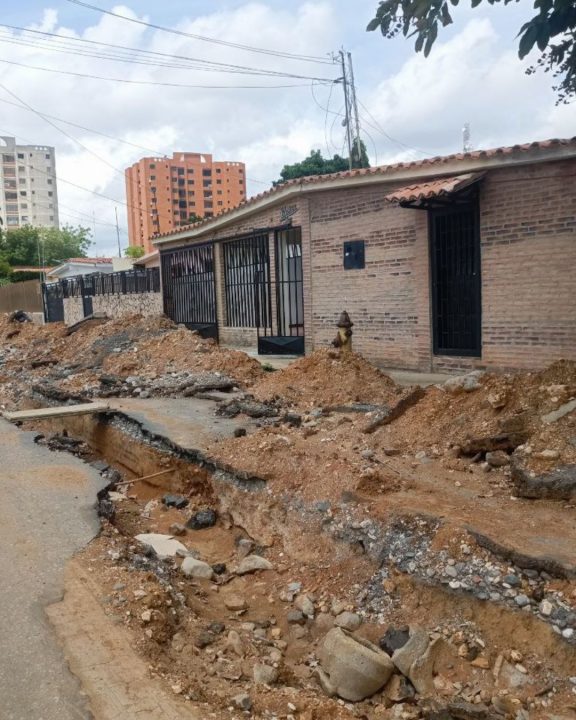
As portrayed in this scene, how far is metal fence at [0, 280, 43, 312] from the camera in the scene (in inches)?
1008

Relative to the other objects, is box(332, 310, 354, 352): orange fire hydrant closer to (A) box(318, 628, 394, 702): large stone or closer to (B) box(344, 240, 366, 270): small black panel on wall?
(B) box(344, 240, 366, 270): small black panel on wall

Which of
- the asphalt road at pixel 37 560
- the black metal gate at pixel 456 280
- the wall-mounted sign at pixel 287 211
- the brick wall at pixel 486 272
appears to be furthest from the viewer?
the wall-mounted sign at pixel 287 211

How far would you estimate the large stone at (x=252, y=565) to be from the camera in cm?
502

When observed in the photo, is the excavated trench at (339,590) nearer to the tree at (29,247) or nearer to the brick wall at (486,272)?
the brick wall at (486,272)

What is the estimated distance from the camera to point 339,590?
4461 millimetres

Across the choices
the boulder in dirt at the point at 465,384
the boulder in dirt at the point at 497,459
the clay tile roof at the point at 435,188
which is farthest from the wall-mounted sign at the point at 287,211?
the boulder in dirt at the point at 497,459

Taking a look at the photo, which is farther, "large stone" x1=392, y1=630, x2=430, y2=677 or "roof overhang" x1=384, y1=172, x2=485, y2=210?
"roof overhang" x1=384, y1=172, x2=485, y2=210

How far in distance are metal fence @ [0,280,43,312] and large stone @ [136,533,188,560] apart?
21.9 m

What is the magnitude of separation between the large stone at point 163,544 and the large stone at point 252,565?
20.7 inches

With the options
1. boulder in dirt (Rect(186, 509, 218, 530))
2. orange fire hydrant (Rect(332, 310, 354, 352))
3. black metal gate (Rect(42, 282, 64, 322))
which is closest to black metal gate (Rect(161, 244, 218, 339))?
orange fire hydrant (Rect(332, 310, 354, 352))

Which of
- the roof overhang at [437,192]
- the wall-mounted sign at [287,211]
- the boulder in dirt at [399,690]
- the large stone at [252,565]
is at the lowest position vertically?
the boulder in dirt at [399,690]

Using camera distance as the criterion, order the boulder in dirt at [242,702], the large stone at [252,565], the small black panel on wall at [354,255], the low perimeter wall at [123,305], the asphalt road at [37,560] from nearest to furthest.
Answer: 1. the asphalt road at [37,560]
2. the boulder in dirt at [242,702]
3. the large stone at [252,565]
4. the small black panel on wall at [354,255]
5. the low perimeter wall at [123,305]

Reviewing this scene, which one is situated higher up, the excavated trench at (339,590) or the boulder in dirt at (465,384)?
the boulder in dirt at (465,384)

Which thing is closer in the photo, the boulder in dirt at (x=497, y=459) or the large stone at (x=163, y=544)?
the large stone at (x=163, y=544)
